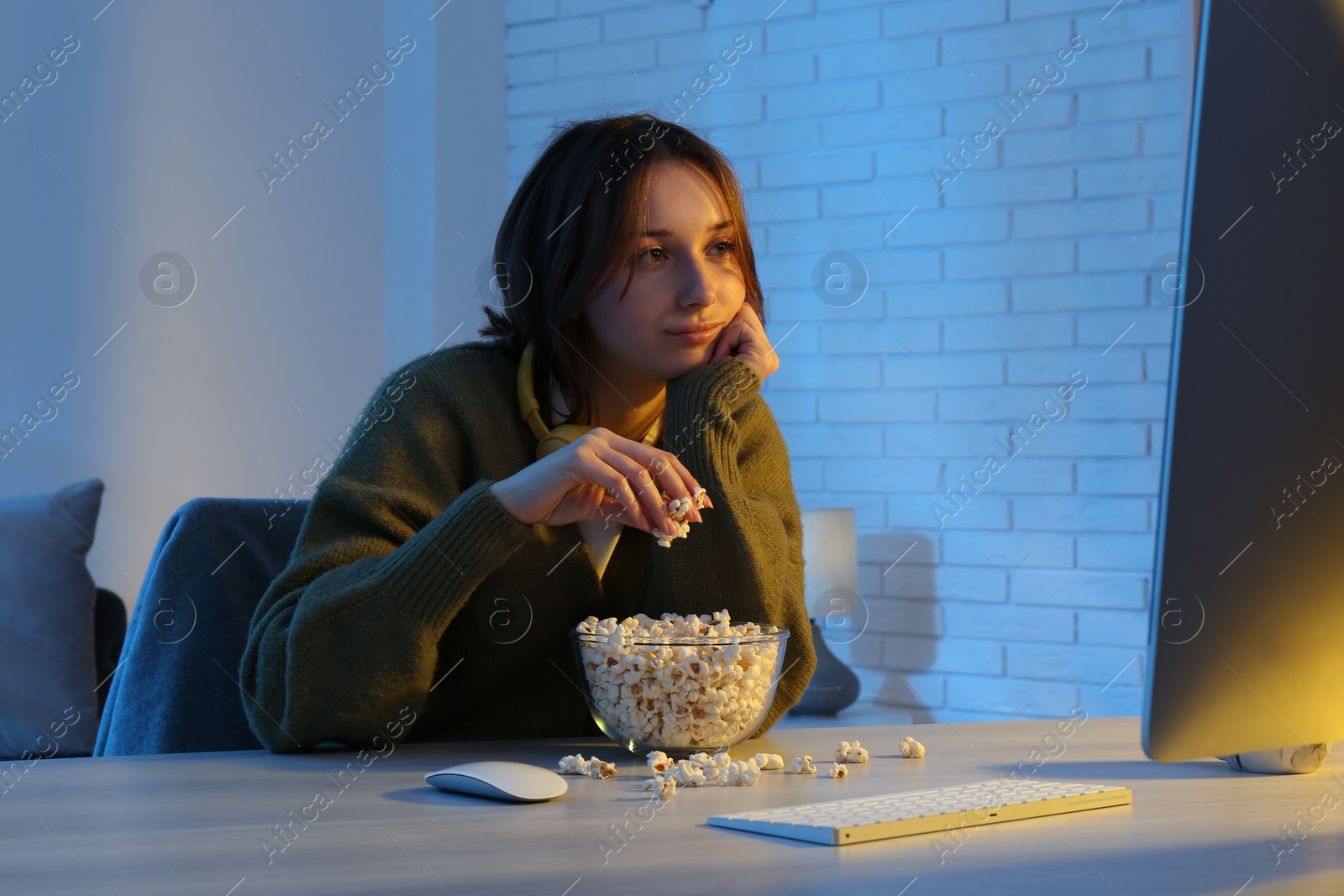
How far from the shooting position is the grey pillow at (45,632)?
210 cm

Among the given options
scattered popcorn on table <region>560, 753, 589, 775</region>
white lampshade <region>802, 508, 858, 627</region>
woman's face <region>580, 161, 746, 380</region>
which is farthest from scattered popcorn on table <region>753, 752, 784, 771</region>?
white lampshade <region>802, 508, 858, 627</region>

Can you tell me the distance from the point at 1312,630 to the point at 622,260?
2.71 ft

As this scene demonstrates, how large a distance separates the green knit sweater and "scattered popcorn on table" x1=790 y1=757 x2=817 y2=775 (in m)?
0.24

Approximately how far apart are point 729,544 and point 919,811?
0.53m

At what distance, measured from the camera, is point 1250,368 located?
532 mm

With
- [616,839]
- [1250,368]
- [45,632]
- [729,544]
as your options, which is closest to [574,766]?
[616,839]

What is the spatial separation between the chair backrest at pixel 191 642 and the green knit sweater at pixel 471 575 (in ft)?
0.60

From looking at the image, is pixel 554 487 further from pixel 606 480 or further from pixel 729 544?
pixel 729 544

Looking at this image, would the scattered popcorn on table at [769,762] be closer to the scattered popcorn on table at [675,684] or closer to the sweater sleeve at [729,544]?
the scattered popcorn on table at [675,684]

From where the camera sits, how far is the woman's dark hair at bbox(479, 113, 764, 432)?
128 centimetres

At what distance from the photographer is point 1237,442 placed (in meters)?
0.54

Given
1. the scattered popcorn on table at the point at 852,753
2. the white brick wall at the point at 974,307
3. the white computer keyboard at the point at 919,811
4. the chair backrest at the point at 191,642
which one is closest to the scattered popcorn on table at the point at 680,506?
the scattered popcorn on table at the point at 852,753

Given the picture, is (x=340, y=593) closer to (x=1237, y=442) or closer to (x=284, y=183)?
(x=1237, y=442)

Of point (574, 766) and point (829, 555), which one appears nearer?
point (574, 766)
